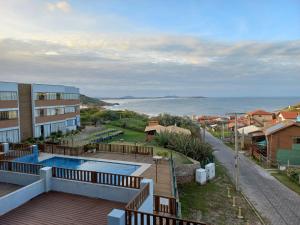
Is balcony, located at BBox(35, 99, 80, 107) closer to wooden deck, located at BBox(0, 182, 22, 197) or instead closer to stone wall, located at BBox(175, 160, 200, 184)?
stone wall, located at BBox(175, 160, 200, 184)

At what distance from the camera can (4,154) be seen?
780 inches

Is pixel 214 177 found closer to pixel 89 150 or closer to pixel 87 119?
pixel 89 150

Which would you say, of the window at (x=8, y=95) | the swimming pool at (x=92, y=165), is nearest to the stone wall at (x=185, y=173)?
the swimming pool at (x=92, y=165)

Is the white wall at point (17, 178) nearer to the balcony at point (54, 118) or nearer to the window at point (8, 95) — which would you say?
the window at point (8, 95)

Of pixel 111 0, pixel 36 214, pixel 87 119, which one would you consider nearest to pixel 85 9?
pixel 111 0

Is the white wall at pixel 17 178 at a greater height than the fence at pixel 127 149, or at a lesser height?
greater

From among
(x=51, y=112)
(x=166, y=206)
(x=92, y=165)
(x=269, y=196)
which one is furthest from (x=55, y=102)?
(x=166, y=206)

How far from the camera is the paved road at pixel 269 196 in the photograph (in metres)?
15.3

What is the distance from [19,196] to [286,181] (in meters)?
21.2

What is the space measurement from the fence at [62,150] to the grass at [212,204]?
9.71 metres

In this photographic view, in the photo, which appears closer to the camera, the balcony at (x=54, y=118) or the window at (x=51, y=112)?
the balcony at (x=54, y=118)

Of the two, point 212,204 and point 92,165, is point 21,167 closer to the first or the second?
point 92,165

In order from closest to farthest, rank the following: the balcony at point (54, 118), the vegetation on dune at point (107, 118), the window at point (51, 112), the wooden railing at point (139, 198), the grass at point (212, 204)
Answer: the wooden railing at point (139, 198), the grass at point (212, 204), the balcony at point (54, 118), the window at point (51, 112), the vegetation on dune at point (107, 118)

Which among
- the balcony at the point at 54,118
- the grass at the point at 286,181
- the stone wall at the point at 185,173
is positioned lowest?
the grass at the point at 286,181
